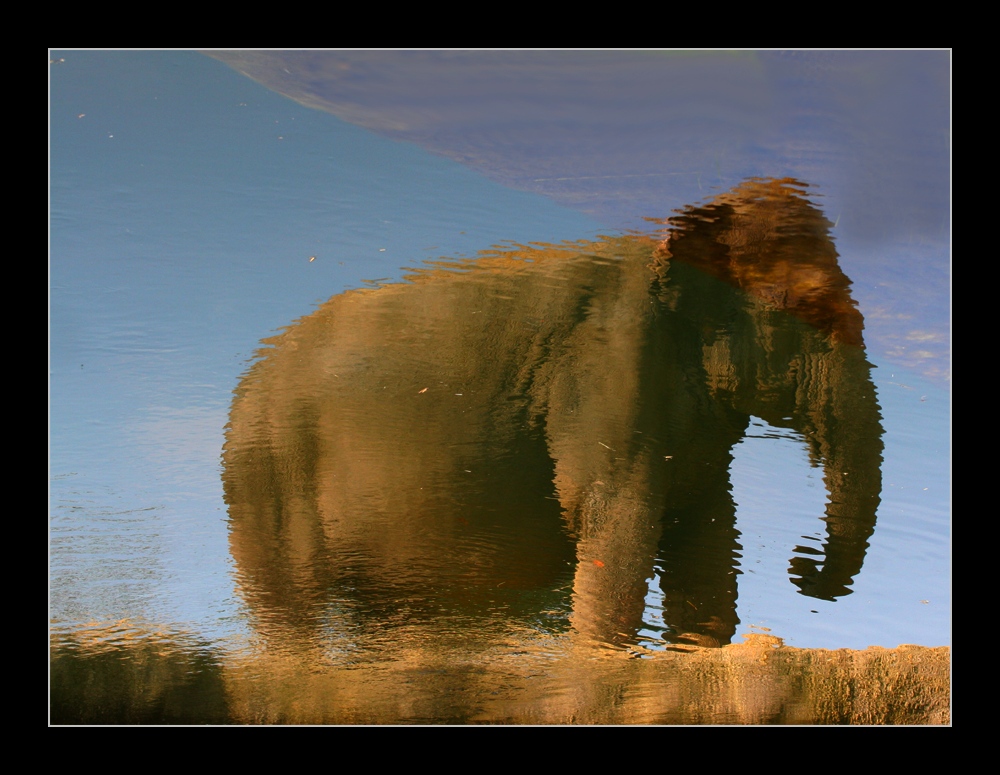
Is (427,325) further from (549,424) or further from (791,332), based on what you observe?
(791,332)

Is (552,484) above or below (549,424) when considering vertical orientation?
below

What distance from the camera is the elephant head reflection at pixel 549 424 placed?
3.98 feet

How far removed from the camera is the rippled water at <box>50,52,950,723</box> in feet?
3.93

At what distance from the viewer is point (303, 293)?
1216mm

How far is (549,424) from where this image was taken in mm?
1265

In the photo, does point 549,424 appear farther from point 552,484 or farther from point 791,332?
point 791,332

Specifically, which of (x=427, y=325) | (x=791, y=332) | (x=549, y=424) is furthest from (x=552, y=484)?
(x=791, y=332)

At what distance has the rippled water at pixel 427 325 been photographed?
120cm

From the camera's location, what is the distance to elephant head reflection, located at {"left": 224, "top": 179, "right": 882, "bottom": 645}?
1214 mm

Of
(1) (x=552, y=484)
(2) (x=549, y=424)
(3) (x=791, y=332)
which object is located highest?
(3) (x=791, y=332)

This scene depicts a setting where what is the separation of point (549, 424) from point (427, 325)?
0.30 meters

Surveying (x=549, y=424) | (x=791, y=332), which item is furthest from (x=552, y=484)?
(x=791, y=332)

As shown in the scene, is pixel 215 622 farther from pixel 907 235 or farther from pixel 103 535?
Answer: pixel 907 235

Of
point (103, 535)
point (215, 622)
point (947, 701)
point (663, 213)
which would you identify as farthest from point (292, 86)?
point (947, 701)
